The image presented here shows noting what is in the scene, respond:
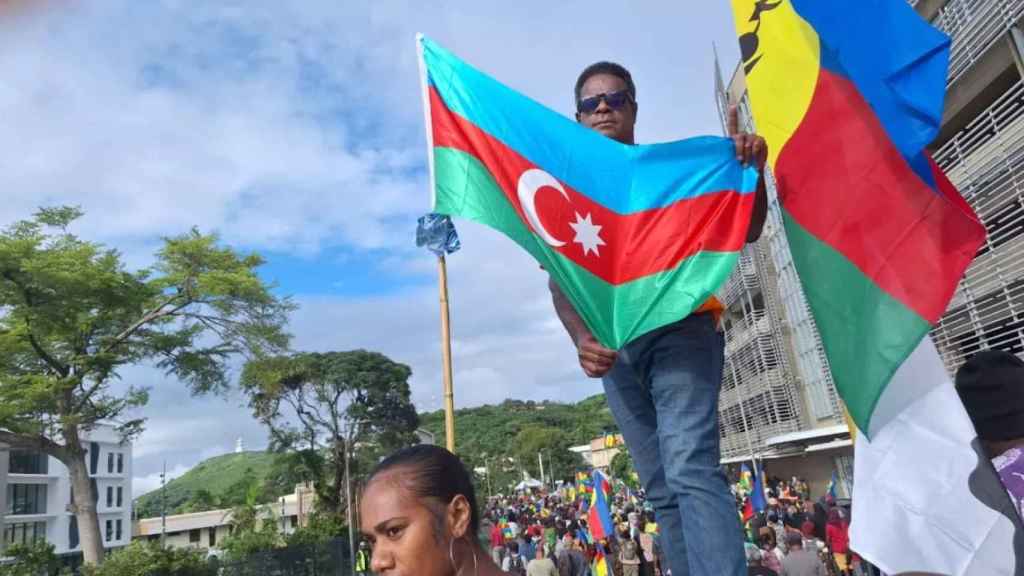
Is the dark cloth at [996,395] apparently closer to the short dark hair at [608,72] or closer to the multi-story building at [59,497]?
A: the short dark hair at [608,72]

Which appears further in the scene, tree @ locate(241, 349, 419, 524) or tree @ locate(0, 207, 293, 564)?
tree @ locate(241, 349, 419, 524)

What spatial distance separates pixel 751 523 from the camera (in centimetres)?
1412

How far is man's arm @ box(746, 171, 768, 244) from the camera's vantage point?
245 cm

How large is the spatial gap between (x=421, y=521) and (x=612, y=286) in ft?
3.08

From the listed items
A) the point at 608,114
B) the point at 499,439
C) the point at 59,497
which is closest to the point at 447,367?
the point at 608,114

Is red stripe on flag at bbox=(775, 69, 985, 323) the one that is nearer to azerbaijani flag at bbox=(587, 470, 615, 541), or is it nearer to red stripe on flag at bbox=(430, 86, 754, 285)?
red stripe on flag at bbox=(430, 86, 754, 285)

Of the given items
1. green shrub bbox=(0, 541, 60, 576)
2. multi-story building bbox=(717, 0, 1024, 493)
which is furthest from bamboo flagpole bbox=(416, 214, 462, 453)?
green shrub bbox=(0, 541, 60, 576)

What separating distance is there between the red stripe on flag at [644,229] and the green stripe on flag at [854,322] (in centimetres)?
20

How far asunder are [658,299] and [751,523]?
13.5m

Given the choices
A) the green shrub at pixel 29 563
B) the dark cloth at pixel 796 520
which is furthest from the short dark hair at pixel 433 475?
the green shrub at pixel 29 563

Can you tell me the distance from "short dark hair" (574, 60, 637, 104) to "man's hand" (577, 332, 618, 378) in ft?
3.44

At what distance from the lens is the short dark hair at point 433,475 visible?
1904 mm

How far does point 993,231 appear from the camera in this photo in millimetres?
13102

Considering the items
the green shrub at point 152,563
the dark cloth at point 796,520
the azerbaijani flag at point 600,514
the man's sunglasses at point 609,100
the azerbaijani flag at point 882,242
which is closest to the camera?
the azerbaijani flag at point 882,242
